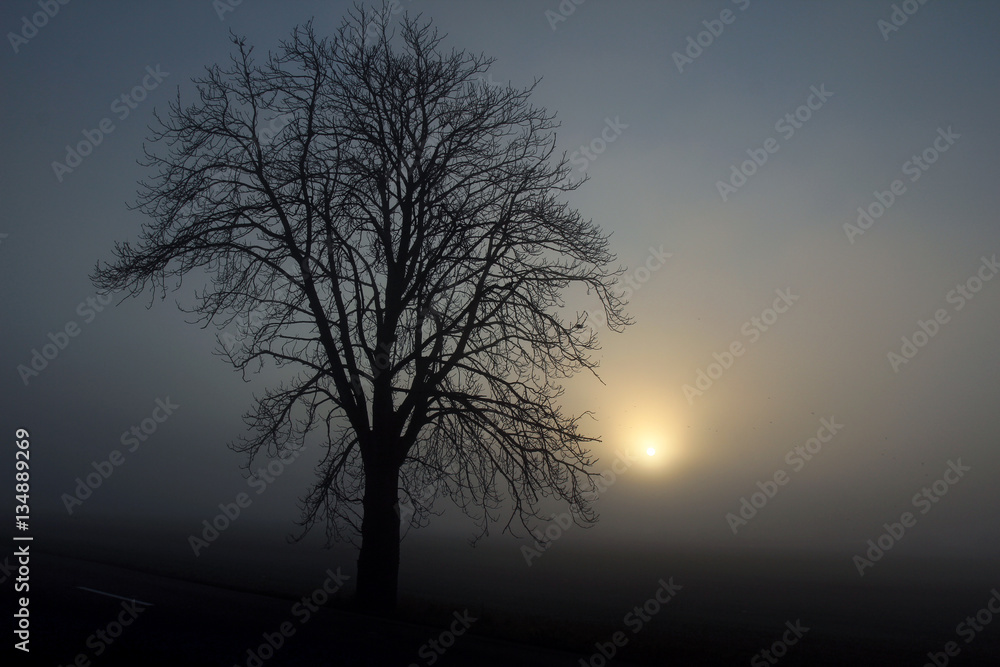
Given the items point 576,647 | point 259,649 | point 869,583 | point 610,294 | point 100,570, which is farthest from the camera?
point 869,583

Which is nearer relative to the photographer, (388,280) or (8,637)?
(8,637)

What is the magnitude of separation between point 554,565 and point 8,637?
2476 inches

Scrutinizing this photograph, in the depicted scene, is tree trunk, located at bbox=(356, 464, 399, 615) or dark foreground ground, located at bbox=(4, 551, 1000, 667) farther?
tree trunk, located at bbox=(356, 464, 399, 615)

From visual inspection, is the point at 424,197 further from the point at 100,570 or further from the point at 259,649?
the point at 100,570

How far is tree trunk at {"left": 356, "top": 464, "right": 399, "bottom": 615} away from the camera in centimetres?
1404

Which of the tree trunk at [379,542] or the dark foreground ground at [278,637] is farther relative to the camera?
the tree trunk at [379,542]

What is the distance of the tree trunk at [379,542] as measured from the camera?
46.1 feet

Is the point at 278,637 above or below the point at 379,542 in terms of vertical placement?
below

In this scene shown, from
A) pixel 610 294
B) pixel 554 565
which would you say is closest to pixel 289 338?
pixel 610 294

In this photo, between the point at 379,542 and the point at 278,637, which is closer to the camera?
the point at 278,637

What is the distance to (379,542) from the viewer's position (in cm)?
1430

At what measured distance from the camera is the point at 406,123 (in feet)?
49.9

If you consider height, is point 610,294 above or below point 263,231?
above

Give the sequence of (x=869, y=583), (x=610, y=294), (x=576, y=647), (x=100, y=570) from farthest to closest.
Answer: (x=869, y=583)
(x=100, y=570)
(x=610, y=294)
(x=576, y=647)
